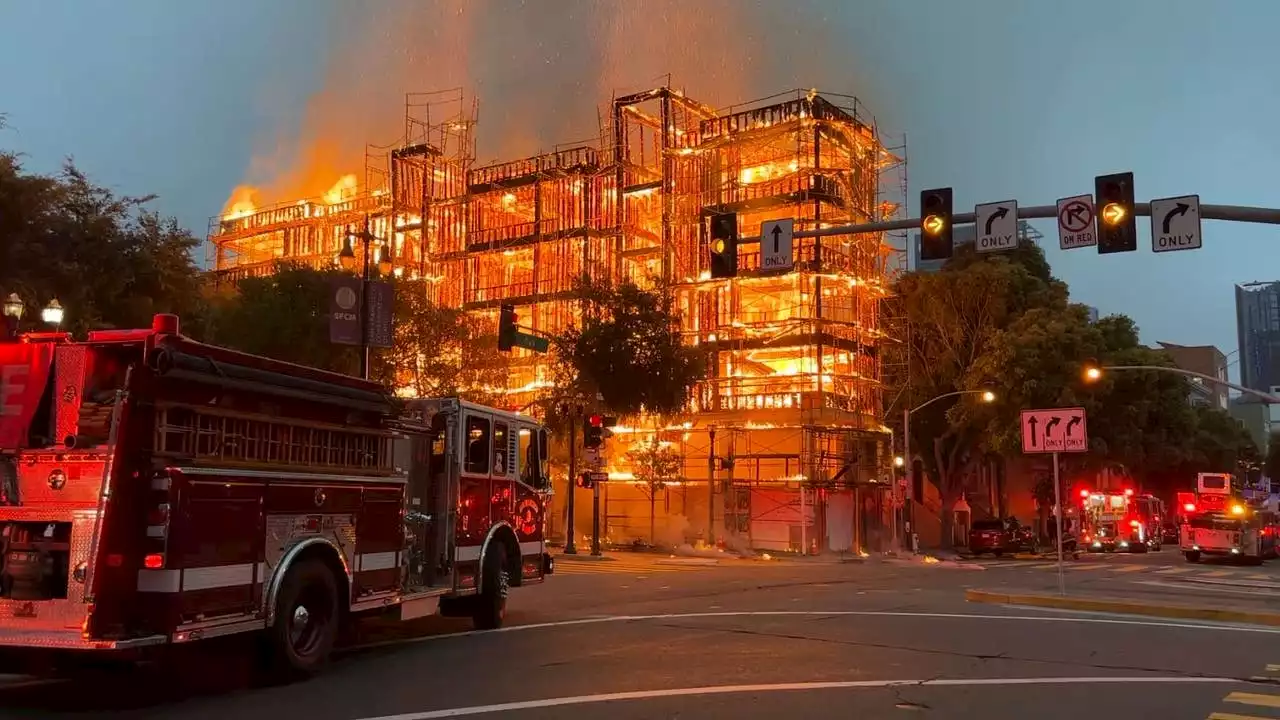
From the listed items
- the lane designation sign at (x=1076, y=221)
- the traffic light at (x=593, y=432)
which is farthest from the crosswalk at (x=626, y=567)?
the lane designation sign at (x=1076, y=221)

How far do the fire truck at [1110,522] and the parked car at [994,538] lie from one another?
15.2ft

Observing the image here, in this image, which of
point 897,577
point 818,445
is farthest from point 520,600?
point 818,445

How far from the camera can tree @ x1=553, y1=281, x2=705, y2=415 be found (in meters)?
38.3

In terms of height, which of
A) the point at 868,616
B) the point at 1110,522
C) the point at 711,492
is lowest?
the point at 868,616

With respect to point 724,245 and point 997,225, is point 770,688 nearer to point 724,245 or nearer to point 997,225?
point 997,225

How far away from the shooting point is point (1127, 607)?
1706 cm

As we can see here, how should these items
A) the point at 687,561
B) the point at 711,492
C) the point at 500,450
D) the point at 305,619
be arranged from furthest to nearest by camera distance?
1. the point at 711,492
2. the point at 687,561
3. the point at 500,450
4. the point at 305,619

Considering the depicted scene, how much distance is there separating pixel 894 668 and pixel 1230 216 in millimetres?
9319

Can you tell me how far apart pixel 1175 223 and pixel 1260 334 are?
209612 mm

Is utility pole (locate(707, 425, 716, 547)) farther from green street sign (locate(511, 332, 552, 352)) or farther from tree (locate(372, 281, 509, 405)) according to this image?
green street sign (locate(511, 332, 552, 352))

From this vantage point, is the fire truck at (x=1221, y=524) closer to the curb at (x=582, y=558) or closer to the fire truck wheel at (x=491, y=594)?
the curb at (x=582, y=558)

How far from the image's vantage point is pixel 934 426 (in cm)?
4822

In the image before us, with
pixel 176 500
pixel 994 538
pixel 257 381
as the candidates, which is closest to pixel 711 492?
pixel 994 538

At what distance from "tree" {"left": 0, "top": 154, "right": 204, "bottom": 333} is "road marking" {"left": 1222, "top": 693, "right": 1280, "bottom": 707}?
22.6 metres
